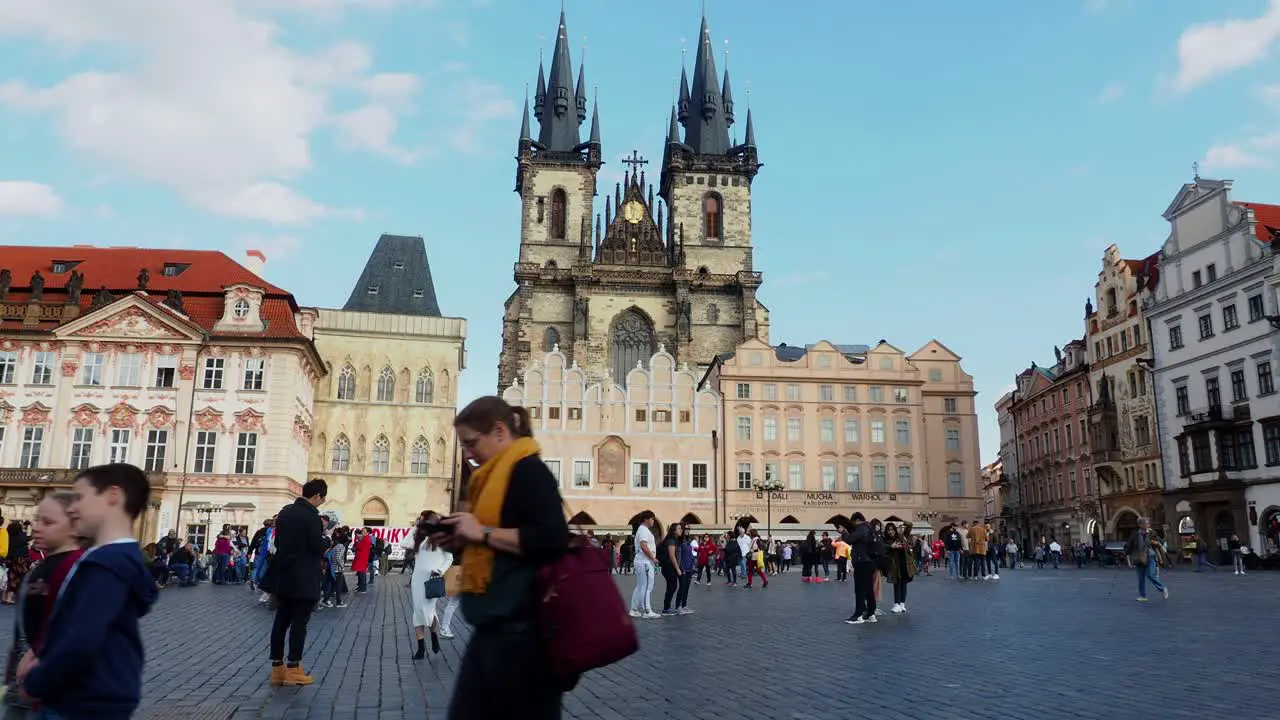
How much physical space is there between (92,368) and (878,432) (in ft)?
132

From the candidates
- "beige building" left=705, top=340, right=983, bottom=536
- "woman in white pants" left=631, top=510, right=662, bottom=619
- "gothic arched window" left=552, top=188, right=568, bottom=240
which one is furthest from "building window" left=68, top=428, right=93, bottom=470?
"gothic arched window" left=552, top=188, right=568, bottom=240

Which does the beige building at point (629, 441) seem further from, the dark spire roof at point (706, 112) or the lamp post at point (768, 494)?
the dark spire roof at point (706, 112)

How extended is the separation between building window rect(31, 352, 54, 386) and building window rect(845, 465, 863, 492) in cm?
3989

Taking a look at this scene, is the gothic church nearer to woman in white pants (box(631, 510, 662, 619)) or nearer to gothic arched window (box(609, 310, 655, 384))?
gothic arched window (box(609, 310, 655, 384))

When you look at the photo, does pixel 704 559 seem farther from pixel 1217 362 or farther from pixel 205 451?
Answer: pixel 1217 362

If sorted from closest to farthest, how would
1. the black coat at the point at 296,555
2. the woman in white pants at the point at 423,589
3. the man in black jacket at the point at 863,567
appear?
the black coat at the point at 296,555
the woman in white pants at the point at 423,589
the man in black jacket at the point at 863,567

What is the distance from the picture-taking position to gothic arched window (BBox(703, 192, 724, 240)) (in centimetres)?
7425

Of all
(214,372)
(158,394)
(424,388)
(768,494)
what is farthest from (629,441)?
(158,394)

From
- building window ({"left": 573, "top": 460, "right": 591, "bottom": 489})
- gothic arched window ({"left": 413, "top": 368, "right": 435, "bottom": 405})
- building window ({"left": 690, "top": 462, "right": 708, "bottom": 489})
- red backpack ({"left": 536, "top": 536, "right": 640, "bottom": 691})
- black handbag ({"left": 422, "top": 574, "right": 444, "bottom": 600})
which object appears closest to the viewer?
red backpack ({"left": 536, "top": 536, "right": 640, "bottom": 691})

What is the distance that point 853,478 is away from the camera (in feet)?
181

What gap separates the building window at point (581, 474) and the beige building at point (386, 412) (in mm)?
6599

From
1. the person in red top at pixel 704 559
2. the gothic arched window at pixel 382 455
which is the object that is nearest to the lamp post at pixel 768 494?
the person in red top at pixel 704 559

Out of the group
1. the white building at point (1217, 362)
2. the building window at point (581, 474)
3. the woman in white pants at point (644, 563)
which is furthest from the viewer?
the building window at point (581, 474)

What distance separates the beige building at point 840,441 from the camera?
54188 mm
